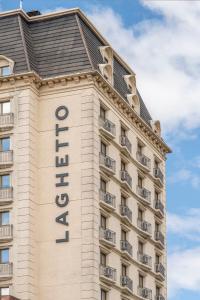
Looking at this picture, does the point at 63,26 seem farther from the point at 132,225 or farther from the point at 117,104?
the point at 132,225

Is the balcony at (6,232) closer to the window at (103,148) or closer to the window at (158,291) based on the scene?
the window at (103,148)

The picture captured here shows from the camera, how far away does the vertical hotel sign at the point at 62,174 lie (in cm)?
7856

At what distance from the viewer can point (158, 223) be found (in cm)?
9350

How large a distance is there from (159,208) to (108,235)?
45.1 ft

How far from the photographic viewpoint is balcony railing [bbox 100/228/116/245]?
261 feet

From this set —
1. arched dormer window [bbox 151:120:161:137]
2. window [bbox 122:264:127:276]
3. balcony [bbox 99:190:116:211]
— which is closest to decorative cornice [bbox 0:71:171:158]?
arched dormer window [bbox 151:120:161:137]

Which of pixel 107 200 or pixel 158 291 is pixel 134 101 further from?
Answer: pixel 158 291

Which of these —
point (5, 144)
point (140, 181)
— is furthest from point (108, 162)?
point (140, 181)

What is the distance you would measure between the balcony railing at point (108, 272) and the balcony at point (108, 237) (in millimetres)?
2014

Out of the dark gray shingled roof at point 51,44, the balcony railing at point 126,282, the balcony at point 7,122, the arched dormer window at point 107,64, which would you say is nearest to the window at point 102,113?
the arched dormer window at point 107,64

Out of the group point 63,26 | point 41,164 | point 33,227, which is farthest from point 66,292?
point 63,26

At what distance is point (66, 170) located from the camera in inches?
3140

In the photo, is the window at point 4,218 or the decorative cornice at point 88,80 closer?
the window at point 4,218

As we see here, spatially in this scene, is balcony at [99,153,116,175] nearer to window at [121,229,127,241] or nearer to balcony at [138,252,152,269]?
window at [121,229,127,241]
